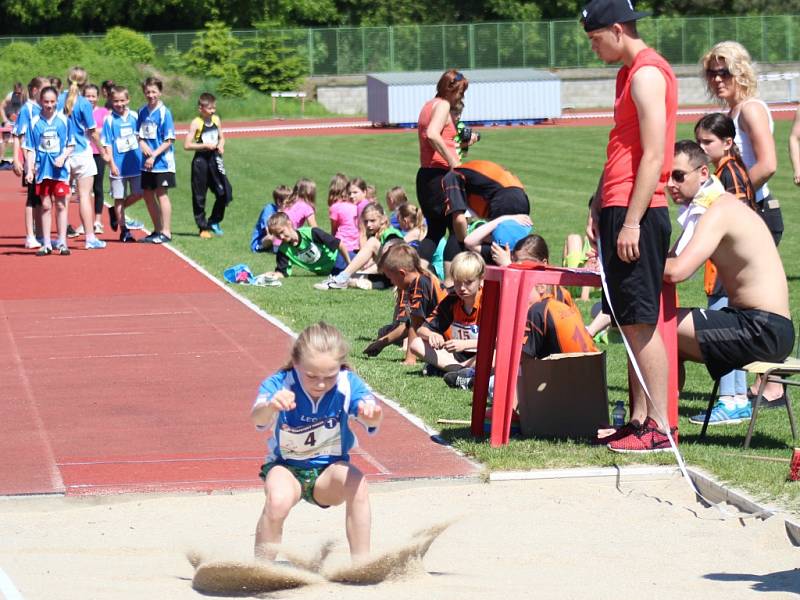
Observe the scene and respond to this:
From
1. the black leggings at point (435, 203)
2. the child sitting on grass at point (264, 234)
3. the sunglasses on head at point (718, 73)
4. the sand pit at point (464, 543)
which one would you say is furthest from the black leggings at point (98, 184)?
the sand pit at point (464, 543)

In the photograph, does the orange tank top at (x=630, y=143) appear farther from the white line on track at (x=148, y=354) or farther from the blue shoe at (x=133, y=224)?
the blue shoe at (x=133, y=224)

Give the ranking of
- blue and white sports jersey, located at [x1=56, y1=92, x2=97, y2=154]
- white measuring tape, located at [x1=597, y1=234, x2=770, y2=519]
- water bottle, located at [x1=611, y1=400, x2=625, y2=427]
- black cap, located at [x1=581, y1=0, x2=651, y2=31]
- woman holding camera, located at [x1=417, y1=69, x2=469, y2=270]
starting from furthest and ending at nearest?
blue and white sports jersey, located at [x1=56, y1=92, x2=97, y2=154]
woman holding camera, located at [x1=417, y1=69, x2=469, y2=270]
water bottle, located at [x1=611, y1=400, x2=625, y2=427]
black cap, located at [x1=581, y1=0, x2=651, y2=31]
white measuring tape, located at [x1=597, y1=234, x2=770, y2=519]

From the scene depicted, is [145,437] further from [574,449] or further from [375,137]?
[375,137]

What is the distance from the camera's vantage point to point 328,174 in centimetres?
2812

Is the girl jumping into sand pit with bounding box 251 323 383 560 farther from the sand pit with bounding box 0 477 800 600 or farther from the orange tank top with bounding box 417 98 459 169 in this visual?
the orange tank top with bounding box 417 98 459 169

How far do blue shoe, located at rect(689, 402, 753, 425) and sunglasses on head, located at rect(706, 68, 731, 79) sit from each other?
2.17 meters

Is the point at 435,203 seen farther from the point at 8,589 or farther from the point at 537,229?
the point at 537,229

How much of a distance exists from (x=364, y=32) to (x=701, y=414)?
167ft

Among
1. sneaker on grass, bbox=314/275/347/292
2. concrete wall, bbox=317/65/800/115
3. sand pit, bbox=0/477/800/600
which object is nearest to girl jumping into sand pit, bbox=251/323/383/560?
sand pit, bbox=0/477/800/600

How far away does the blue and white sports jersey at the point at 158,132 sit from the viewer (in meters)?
17.7

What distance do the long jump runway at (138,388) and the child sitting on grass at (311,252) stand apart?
3.10ft

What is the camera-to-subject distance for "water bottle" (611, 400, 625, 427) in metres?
8.17

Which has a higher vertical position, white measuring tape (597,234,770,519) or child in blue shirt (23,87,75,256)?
child in blue shirt (23,87,75,256)

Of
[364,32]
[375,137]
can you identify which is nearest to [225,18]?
[364,32]
